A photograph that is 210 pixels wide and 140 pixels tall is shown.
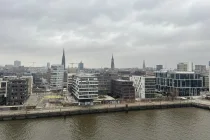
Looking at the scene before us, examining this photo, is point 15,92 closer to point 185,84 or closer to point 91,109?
point 91,109

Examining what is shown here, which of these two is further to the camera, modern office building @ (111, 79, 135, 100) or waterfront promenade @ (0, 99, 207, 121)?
modern office building @ (111, 79, 135, 100)

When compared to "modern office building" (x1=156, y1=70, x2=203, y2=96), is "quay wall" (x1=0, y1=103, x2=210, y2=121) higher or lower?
Result: lower

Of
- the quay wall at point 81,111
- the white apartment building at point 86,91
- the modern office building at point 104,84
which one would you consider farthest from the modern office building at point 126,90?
the white apartment building at point 86,91

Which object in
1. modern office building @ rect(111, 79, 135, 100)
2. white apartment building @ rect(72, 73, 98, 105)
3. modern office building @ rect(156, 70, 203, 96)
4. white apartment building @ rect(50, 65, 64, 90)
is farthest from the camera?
white apartment building @ rect(50, 65, 64, 90)

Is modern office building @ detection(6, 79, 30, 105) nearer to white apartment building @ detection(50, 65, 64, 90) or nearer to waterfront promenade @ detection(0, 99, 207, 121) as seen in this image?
waterfront promenade @ detection(0, 99, 207, 121)

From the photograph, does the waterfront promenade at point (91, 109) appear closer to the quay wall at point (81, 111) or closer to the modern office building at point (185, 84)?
the quay wall at point (81, 111)

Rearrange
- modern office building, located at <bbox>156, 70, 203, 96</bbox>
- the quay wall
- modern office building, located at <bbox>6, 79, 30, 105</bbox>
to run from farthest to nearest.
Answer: modern office building, located at <bbox>156, 70, 203, 96</bbox> → modern office building, located at <bbox>6, 79, 30, 105</bbox> → the quay wall

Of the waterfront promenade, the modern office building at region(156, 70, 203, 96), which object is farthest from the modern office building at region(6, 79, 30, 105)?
the modern office building at region(156, 70, 203, 96)

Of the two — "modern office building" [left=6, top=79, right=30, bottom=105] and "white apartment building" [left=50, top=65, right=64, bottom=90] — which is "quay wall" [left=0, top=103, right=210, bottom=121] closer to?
Result: "modern office building" [left=6, top=79, right=30, bottom=105]

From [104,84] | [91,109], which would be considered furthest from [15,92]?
[104,84]
